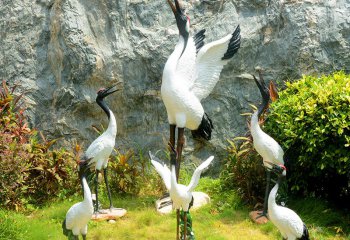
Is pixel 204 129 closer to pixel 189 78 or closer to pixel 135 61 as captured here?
pixel 189 78

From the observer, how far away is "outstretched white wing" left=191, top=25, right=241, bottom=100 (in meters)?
5.49

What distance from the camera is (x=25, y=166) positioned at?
6078 millimetres

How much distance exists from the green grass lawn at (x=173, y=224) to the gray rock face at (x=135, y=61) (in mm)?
1260

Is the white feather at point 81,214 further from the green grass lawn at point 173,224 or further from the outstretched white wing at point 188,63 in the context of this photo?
the outstretched white wing at point 188,63

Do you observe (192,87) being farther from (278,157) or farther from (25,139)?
(25,139)

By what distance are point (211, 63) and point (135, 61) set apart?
71.8 inches

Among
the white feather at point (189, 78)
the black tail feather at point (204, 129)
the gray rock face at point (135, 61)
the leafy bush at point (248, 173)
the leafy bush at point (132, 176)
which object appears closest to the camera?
the white feather at point (189, 78)

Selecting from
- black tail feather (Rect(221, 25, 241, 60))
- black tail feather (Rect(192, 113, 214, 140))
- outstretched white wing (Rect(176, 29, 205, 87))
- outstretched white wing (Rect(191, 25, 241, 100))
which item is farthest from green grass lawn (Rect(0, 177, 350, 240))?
black tail feather (Rect(221, 25, 241, 60))

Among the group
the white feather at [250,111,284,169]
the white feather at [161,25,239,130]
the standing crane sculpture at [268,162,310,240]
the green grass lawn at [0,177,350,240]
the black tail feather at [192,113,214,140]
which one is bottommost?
the green grass lawn at [0,177,350,240]

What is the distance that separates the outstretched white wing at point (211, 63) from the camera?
5488 millimetres

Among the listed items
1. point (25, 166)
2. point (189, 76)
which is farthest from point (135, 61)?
point (25, 166)

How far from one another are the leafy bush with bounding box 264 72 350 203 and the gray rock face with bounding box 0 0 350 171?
99 centimetres

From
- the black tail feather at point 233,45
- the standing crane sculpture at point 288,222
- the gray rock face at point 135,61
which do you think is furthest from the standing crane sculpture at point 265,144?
the gray rock face at point 135,61

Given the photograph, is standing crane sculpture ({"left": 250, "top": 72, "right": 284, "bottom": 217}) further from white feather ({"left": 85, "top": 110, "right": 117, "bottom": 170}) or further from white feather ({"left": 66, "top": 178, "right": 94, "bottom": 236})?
white feather ({"left": 66, "top": 178, "right": 94, "bottom": 236})
